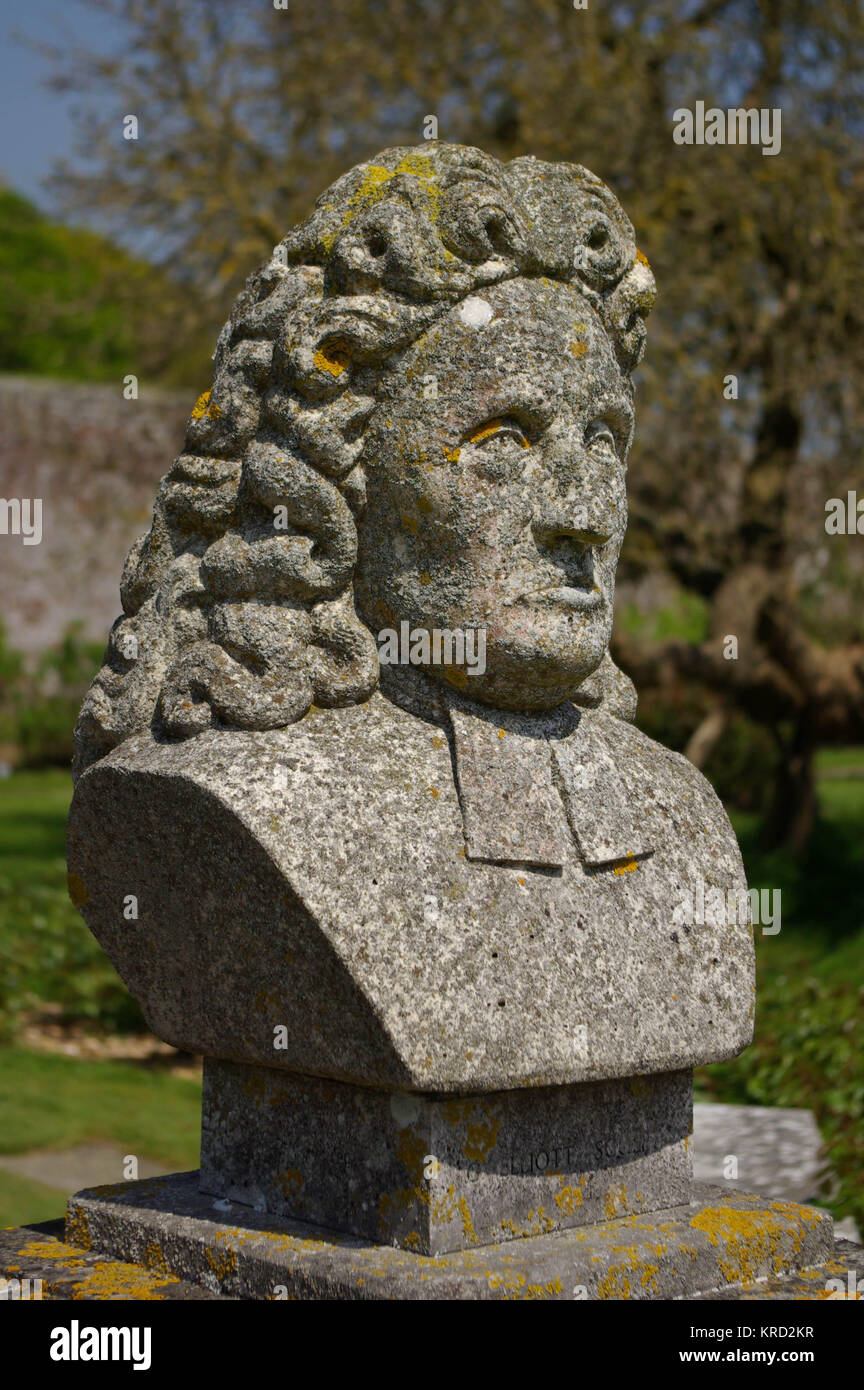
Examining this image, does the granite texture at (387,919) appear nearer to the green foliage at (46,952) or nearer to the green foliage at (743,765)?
the green foliage at (46,952)

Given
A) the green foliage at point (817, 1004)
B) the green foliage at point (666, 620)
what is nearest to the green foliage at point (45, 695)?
the green foliage at point (666, 620)

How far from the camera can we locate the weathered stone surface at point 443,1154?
104 inches

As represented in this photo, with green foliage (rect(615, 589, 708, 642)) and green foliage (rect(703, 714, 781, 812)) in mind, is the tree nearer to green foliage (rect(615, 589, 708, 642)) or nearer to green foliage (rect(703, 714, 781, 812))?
green foliage (rect(703, 714, 781, 812))

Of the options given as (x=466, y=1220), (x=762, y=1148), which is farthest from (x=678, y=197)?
(x=466, y=1220)

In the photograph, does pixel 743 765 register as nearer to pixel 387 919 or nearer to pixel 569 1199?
pixel 569 1199

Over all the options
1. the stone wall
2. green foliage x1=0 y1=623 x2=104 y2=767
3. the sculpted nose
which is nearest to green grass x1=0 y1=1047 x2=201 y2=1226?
the sculpted nose

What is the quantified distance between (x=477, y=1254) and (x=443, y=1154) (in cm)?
18

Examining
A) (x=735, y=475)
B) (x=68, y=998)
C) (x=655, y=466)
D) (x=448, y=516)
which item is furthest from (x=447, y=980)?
(x=735, y=475)

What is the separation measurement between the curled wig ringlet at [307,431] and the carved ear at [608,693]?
488mm

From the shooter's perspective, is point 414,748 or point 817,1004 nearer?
point 414,748

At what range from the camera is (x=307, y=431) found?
273 centimetres

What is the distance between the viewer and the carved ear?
10.1ft

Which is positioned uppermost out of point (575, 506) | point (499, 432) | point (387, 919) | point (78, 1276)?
point (499, 432)
